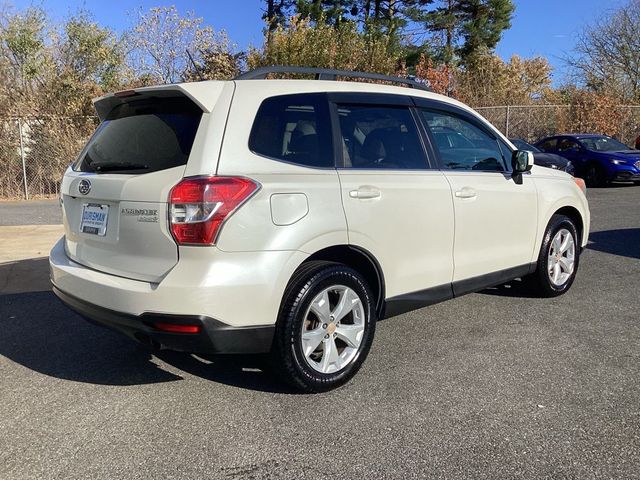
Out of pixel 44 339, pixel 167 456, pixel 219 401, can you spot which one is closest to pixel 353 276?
pixel 219 401

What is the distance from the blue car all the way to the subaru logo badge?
587 inches

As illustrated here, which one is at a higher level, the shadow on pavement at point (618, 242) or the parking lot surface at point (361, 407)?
the shadow on pavement at point (618, 242)

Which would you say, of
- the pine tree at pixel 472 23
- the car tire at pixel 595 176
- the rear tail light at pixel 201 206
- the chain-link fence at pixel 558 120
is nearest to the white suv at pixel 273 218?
the rear tail light at pixel 201 206

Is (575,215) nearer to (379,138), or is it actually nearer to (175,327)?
(379,138)

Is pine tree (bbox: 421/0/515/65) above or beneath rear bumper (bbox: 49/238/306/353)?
above

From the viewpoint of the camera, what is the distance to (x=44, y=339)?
4.57 m

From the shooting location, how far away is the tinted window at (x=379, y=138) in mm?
3766

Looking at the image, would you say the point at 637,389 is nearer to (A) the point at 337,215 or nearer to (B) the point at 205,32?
(A) the point at 337,215

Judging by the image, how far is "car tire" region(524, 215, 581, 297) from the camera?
525 centimetres

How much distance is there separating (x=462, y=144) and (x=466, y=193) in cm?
56

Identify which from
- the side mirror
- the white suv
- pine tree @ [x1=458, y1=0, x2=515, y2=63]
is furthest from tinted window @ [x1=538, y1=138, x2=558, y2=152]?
pine tree @ [x1=458, y1=0, x2=515, y2=63]

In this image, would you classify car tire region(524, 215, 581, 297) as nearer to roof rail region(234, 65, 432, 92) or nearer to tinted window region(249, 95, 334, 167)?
roof rail region(234, 65, 432, 92)

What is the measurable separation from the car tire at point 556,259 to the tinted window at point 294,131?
2665 mm

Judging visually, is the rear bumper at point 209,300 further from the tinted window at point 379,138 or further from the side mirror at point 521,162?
the side mirror at point 521,162
